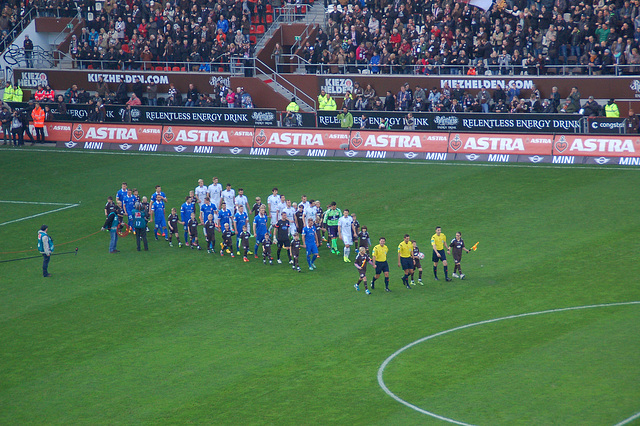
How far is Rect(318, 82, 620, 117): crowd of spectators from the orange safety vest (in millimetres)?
15601

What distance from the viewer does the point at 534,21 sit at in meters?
46.7

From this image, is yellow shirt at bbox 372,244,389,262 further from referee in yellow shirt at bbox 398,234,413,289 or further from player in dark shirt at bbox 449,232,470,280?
player in dark shirt at bbox 449,232,470,280

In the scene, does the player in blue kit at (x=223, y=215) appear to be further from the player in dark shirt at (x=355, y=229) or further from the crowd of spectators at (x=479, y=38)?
the crowd of spectators at (x=479, y=38)

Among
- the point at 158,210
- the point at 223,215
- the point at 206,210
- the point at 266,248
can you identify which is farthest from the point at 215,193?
the point at 266,248

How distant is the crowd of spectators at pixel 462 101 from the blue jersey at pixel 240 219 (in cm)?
1766

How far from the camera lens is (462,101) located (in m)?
45.2

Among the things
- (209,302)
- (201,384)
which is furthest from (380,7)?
(201,384)

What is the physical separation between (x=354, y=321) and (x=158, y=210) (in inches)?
464

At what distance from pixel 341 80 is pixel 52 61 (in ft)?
69.8

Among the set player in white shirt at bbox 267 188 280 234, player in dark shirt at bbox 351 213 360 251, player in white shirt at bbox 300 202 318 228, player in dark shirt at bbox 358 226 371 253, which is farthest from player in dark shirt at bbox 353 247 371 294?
player in white shirt at bbox 267 188 280 234

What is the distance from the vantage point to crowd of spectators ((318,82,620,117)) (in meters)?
42.3

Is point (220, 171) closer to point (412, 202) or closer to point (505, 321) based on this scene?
point (412, 202)

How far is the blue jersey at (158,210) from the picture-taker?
3225cm

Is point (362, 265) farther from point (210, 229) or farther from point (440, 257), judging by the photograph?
point (210, 229)
